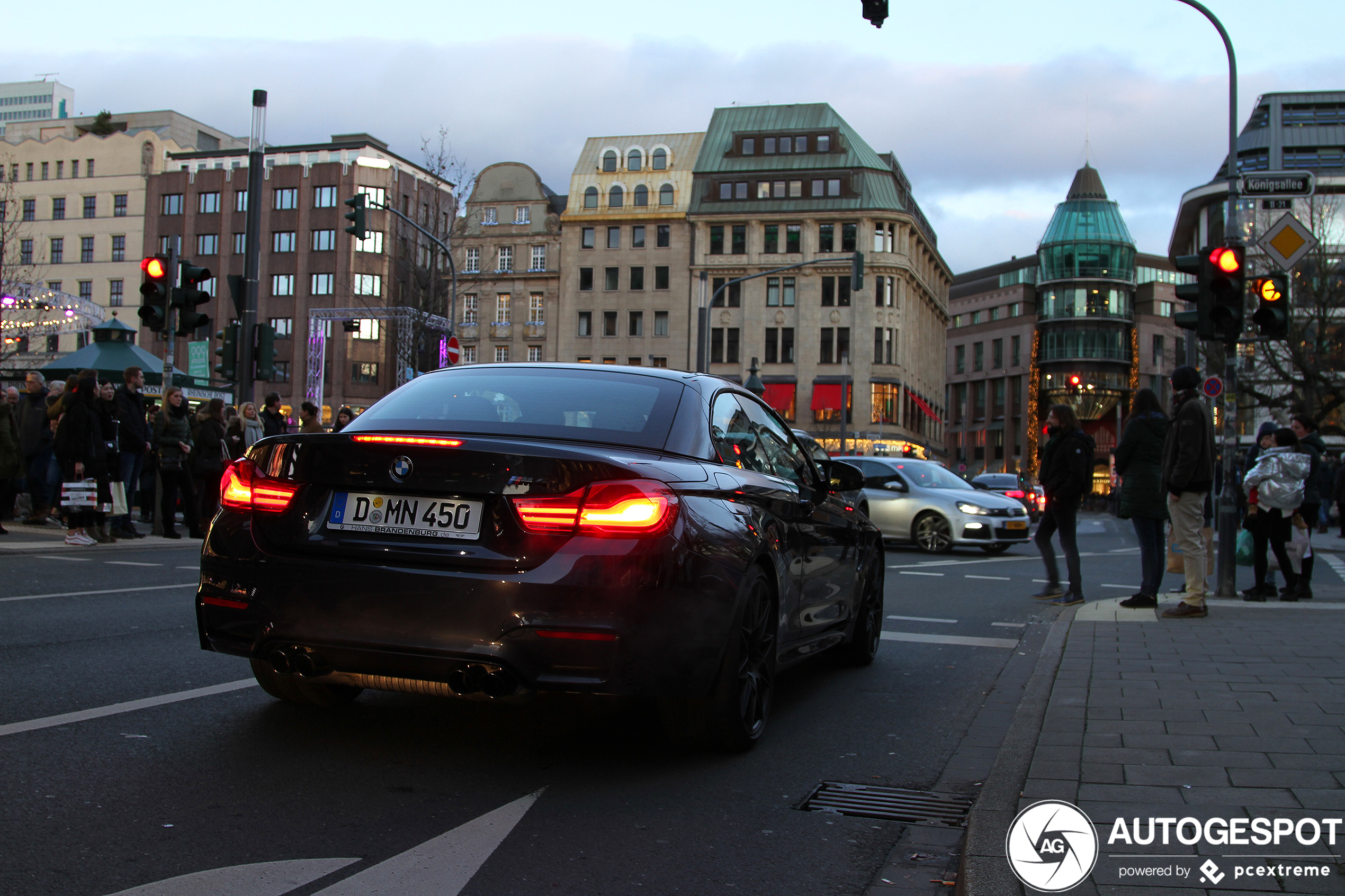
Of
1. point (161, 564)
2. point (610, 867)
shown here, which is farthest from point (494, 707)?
point (161, 564)

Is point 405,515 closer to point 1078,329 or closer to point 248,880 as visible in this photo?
point 248,880

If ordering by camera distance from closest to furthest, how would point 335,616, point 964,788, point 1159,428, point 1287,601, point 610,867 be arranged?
point 610,867
point 335,616
point 964,788
point 1159,428
point 1287,601

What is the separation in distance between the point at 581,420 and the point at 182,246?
85984 millimetres

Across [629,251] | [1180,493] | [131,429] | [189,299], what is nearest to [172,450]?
[131,429]

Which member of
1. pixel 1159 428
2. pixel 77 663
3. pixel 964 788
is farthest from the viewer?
Answer: pixel 1159 428

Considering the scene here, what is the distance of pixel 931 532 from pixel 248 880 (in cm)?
1677

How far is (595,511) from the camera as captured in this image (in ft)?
13.8

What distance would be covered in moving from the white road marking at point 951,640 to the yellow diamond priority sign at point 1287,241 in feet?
19.3

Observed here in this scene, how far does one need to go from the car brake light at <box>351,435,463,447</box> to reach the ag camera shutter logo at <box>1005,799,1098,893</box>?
7.08 ft

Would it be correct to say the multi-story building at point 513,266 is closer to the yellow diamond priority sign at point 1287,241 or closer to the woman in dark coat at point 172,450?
the woman in dark coat at point 172,450

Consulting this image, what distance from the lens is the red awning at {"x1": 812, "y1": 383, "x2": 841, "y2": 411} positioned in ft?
259

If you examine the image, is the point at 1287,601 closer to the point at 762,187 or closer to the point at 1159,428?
the point at 1159,428

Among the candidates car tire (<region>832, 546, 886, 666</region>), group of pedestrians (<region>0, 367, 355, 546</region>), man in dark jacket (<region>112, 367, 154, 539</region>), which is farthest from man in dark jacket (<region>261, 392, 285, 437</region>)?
car tire (<region>832, 546, 886, 666</region>)

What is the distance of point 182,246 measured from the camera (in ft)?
275
